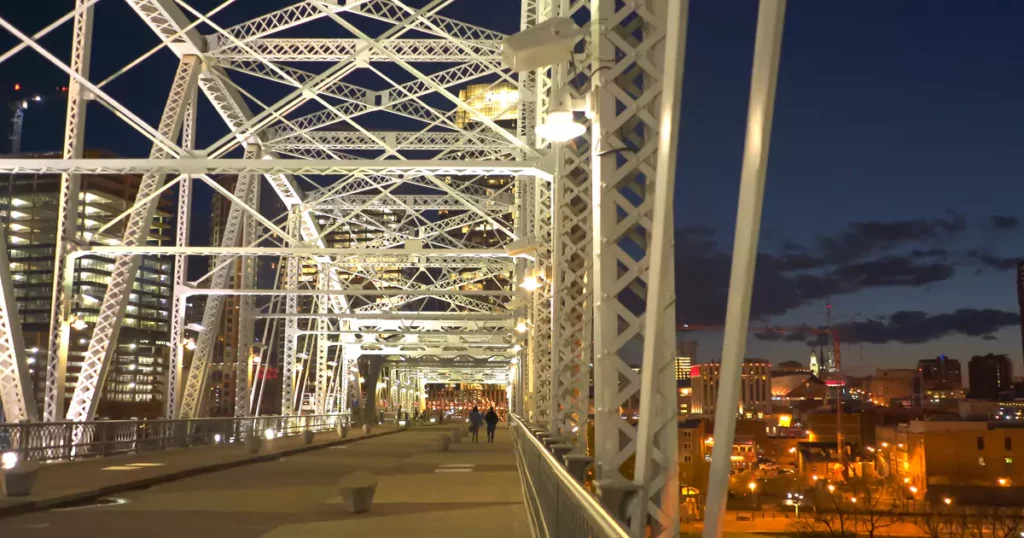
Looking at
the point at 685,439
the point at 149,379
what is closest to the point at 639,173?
the point at 685,439

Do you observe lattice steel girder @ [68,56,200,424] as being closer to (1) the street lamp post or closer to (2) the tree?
(2) the tree

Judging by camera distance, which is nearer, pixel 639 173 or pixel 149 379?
pixel 639 173

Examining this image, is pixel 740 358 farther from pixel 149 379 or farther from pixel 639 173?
pixel 149 379

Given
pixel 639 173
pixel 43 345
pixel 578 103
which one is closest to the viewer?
pixel 639 173

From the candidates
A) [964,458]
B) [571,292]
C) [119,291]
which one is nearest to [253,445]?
[119,291]

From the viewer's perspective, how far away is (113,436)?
30.9 m

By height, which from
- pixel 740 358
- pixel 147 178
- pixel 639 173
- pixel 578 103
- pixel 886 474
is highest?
pixel 147 178

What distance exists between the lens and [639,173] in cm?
991

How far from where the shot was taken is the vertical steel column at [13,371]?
2623cm

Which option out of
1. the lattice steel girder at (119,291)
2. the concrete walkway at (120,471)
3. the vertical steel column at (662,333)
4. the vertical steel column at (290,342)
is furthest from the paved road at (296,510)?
the vertical steel column at (290,342)

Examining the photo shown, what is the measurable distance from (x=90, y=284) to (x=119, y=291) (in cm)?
11726

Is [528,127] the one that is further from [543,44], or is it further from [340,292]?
[543,44]

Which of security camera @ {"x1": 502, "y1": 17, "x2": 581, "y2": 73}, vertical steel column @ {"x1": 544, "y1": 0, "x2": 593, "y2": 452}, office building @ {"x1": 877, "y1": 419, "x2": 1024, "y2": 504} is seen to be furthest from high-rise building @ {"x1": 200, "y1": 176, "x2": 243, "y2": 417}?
security camera @ {"x1": 502, "y1": 17, "x2": 581, "y2": 73}

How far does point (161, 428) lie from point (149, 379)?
13692cm
